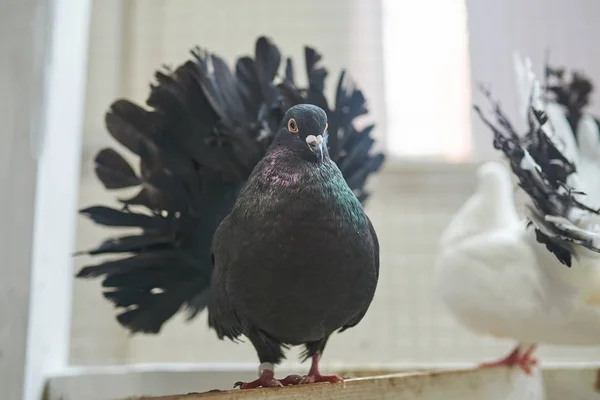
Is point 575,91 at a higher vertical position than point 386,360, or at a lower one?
higher

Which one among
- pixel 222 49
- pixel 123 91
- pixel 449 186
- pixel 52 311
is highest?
pixel 222 49

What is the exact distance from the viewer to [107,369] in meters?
0.80

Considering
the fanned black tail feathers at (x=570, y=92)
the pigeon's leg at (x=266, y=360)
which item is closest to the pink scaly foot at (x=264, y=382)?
the pigeon's leg at (x=266, y=360)

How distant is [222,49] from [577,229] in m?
0.69

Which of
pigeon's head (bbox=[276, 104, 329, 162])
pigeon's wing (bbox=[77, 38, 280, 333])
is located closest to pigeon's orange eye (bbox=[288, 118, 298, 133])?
pigeon's head (bbox=[276, 104, 329, 162])

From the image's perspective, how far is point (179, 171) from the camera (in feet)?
2.05

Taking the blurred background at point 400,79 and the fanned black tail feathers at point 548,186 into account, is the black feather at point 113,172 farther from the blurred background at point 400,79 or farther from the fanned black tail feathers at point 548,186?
the fanned black tail feathers at point 548,186

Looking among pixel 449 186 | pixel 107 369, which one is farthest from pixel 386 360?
pixel 107 369

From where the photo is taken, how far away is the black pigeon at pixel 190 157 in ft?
1.94

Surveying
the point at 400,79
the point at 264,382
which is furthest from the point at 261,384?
the point at 400,79

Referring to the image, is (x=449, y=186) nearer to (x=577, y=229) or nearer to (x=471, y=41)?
(x=471, y=41)

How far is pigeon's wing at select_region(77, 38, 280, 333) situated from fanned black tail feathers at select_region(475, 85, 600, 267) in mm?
254

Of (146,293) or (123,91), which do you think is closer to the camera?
(146,293)

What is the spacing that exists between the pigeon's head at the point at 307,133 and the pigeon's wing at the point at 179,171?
11 centimetres
